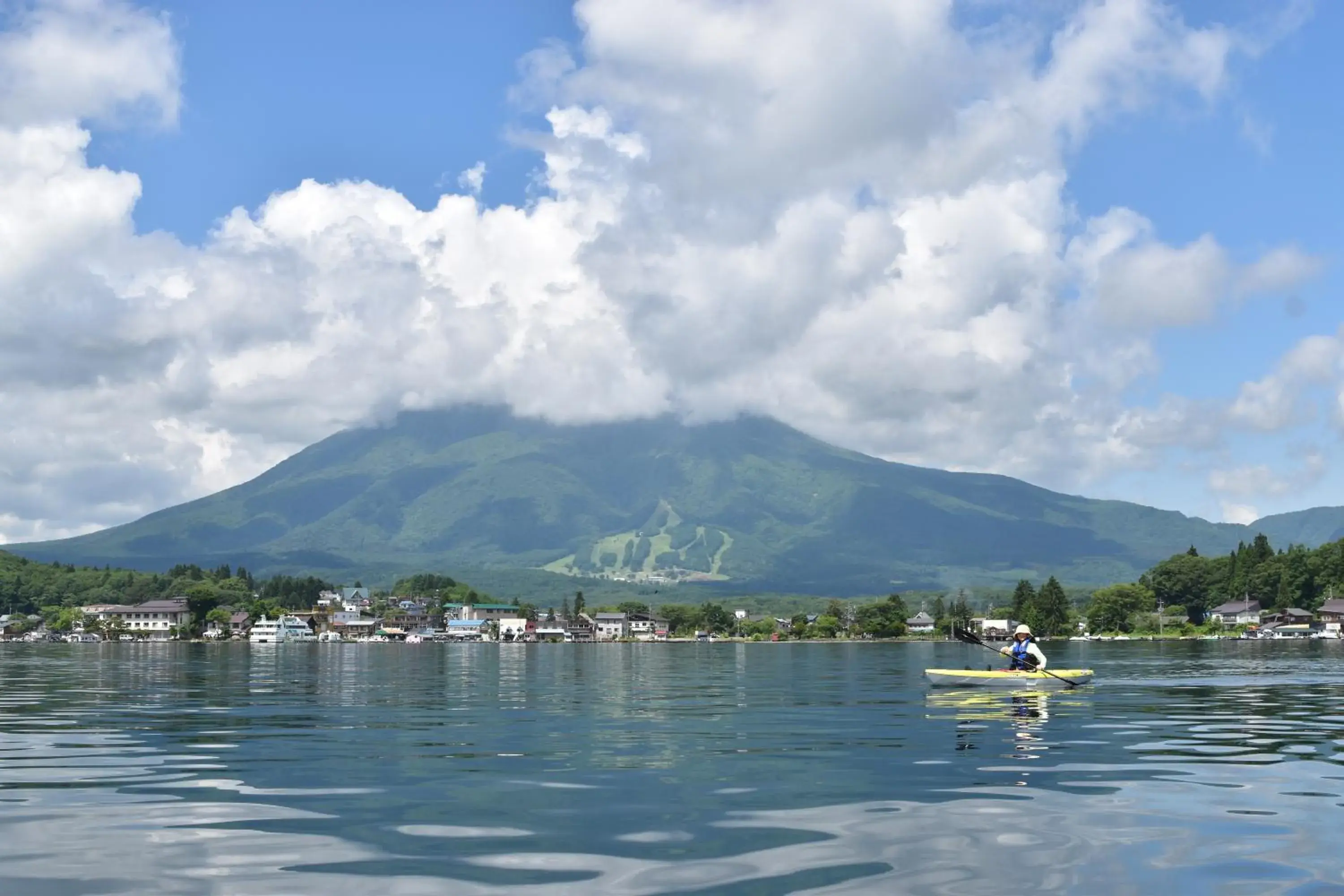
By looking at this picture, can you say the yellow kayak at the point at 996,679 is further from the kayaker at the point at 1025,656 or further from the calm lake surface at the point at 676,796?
the calm lake surface at the point at 676,796

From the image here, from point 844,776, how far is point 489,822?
28.1ft

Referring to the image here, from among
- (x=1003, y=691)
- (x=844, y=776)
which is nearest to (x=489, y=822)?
(x=844, y=776)

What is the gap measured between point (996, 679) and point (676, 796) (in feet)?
109

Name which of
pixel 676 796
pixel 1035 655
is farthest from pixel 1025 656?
pixel 676 796

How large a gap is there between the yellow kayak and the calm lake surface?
244cm

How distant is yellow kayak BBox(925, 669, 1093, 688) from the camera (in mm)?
52688

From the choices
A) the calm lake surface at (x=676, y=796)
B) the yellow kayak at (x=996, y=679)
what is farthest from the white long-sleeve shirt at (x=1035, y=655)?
the calm lake surface at (x=676, y=796)

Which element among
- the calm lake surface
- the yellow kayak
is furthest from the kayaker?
the calm lake surface

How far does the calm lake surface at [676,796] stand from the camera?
1598cm

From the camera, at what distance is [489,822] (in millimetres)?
19406

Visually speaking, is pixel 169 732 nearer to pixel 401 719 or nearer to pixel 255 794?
pixel 401 719

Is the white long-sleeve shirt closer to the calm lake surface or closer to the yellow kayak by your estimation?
the yellow kayak

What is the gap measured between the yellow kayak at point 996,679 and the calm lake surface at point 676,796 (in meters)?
2.44

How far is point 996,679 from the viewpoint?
5259cm
